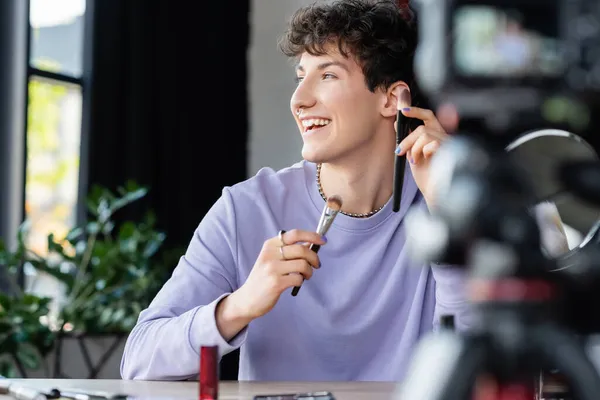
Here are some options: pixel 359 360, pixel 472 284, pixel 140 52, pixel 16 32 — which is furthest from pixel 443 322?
pixel 140 52

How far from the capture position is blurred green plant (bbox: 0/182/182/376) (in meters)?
3.01

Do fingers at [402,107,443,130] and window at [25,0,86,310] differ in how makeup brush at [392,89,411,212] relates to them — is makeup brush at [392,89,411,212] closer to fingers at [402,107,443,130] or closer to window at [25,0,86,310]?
fingers at [402,107,443,130]

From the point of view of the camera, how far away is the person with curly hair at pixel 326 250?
1449mm

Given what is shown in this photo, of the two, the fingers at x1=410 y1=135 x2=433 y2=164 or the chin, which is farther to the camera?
the chin

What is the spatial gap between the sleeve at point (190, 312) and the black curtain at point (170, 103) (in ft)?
8.42

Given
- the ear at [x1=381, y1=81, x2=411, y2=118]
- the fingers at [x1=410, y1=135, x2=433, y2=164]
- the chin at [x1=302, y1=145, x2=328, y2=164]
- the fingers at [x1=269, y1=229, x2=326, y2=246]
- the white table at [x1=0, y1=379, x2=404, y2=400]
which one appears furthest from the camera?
the ear at [x1=381, y1=81, x2=411, y2=118]

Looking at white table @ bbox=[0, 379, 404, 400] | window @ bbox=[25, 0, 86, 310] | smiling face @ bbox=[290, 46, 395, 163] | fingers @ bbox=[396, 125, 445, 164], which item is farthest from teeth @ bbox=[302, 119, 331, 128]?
window @ bbox=[25, 0, 86, 310]

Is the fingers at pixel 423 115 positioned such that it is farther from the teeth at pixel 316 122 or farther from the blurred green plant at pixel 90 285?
the blurred green plant at pixel 90 285

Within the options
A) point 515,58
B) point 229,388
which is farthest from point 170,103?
point 515,58

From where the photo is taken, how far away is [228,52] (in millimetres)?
5117

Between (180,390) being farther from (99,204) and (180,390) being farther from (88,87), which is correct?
(88,87)

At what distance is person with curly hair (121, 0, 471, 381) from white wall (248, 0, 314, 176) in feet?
10.7

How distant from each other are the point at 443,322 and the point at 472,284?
109 mm

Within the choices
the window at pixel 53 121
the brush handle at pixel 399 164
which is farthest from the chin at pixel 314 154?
→ the window at pixel 53 121
